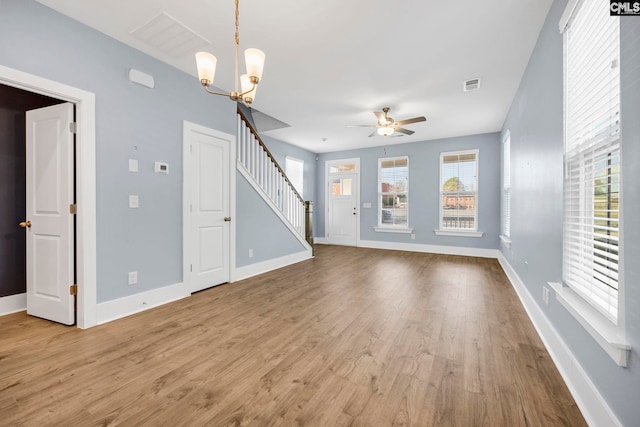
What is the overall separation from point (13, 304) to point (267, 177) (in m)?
3.61

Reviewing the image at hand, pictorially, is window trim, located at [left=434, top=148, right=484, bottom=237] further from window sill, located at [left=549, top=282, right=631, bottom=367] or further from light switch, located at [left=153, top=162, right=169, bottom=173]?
light switch, located at [left=153, top=162, right=169, bottom=173]

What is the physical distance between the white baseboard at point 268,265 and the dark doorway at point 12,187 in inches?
96.2

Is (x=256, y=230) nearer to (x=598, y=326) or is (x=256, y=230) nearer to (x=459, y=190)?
(x=598, y=326)

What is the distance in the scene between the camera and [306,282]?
4.20 metres

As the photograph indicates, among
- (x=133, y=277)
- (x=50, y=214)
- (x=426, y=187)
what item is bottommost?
(x=133, y=277)

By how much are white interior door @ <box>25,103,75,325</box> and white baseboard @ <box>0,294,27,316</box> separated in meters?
0.25

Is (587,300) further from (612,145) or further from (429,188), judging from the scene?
(429,188)

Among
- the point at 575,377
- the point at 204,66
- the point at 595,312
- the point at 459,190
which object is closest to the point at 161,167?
the point at 204,66

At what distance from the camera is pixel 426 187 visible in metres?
6.96

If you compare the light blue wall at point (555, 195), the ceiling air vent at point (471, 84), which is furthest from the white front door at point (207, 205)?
the light blue wall at point (555, 195)

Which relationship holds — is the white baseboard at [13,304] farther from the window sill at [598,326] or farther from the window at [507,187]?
the window at [507,187]

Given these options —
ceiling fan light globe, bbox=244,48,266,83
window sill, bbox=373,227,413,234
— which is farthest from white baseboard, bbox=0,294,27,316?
window sill, bbox=373,227,413,234

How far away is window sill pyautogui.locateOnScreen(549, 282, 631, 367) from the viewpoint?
1.18 meters

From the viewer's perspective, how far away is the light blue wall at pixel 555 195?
3.76ft
